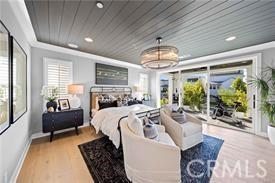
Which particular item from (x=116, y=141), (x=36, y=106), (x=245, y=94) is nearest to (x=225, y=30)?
(x=245, y=94)

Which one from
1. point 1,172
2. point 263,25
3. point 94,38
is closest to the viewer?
point 1,172

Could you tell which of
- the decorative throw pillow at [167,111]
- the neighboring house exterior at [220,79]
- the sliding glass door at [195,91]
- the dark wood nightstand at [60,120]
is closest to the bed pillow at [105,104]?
the dark wood nightstand at [60,120]

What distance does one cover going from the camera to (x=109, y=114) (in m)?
3.01

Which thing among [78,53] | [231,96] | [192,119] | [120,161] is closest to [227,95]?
[231,96]

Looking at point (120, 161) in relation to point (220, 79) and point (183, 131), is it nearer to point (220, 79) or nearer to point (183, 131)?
point (183, 131)

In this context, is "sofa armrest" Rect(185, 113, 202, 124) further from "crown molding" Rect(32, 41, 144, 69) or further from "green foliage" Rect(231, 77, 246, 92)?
"crown molding" Rect(32, 41, 144, 69)

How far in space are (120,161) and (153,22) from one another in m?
2.67

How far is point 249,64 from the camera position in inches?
148

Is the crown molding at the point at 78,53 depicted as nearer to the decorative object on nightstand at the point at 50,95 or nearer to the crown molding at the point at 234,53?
the decorative object on nightstand at the point at 50,95

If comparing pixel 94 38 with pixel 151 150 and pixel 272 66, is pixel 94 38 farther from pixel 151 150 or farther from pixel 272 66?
pixel 272 66

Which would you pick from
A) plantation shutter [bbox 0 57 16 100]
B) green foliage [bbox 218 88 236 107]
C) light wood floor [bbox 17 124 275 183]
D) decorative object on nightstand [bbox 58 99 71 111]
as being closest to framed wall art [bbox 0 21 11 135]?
plantation shutter [bbox 0 57 16 100]

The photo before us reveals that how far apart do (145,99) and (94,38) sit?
12.9ft

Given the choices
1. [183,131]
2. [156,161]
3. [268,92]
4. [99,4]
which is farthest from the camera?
[268,92]

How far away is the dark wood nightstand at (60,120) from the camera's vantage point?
287 cm
